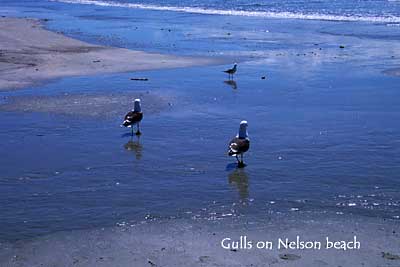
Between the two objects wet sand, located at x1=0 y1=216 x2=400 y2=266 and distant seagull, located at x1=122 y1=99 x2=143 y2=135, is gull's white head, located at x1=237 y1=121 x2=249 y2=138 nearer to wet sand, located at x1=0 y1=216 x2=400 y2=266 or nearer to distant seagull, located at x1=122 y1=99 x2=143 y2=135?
distant seagull, located at x1=122 y1=99 x2=143 y2=135

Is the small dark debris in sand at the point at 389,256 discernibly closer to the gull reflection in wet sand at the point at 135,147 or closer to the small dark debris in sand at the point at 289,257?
the small dark debris in sand at the point at 289,257

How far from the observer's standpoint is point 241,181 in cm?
1005

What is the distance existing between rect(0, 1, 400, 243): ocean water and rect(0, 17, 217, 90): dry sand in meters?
1.05

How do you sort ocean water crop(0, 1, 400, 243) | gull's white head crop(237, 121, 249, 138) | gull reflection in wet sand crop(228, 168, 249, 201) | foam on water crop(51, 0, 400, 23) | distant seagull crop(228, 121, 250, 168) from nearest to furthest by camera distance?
1. ocean water crop(0, 1, 400, 243)
2. gull reflection in wet sand crop(228, 168, 249, 201)
3. distant seagull crop(228, 121, 250, 168)
4. gull's white head crop(237, 121, 249, 138)
5. foam on water crop(51, 0, 400, 23)

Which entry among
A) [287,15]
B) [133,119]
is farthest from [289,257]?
[287,15]

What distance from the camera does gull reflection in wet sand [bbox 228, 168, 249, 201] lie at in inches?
376

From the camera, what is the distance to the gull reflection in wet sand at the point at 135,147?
11.6 metres

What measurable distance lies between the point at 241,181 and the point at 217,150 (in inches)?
66.6

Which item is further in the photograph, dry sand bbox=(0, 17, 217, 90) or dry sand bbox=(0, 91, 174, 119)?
dry sand bbox=(0, 17, 217, 90)

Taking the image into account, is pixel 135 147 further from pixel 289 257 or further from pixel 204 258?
pixel 289 257

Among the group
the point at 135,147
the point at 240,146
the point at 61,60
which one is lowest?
the point at 135,147

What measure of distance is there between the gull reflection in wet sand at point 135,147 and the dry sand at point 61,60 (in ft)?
21.3

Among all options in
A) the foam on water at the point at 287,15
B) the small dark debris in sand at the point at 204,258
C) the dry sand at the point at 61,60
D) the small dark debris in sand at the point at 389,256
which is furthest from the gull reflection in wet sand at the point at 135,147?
the foam on water at the point at 287,15

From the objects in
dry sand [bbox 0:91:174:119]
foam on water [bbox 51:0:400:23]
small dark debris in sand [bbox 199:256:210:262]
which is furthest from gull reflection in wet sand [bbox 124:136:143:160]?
foam on water [bbox 51:0:400:23]
